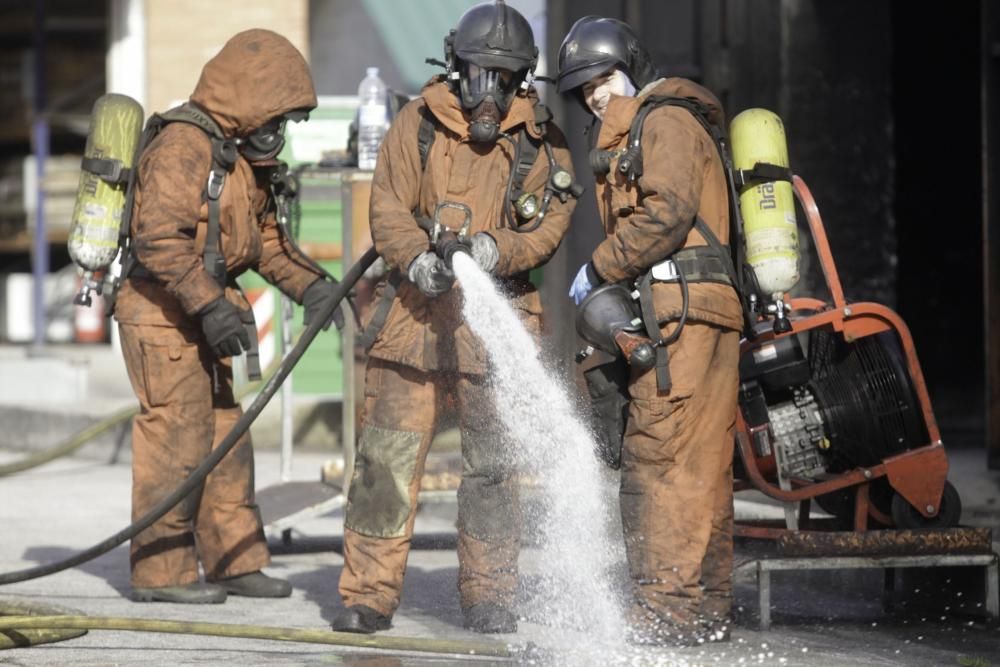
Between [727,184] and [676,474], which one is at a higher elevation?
[727,184]

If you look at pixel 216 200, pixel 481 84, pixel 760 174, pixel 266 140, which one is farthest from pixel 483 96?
pixel 216 200

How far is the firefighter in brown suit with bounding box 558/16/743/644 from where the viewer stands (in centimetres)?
589

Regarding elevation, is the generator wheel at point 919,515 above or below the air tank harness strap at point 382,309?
below

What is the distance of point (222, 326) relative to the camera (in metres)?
6.58

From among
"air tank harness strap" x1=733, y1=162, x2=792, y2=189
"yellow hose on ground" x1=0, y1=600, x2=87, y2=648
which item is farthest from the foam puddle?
"yellow hose on ground" x1=0, y1=600, x2=87, y2=648

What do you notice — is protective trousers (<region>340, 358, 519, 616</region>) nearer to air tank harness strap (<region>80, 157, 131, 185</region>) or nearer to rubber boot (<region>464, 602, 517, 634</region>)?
rubber boot (<region>464, 602, 517, 634</region>)

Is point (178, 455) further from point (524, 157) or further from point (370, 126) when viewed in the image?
point (370, 126)

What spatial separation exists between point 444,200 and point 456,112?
0.29 metres

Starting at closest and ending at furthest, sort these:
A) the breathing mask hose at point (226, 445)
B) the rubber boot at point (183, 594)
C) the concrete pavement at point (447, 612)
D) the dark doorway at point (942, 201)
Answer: the concrete pavement at point (447, 612)
the breathing mask hose at point (226, 445)
the rubber boot at point (183, 594)
the dark doorway at point (942, 201)

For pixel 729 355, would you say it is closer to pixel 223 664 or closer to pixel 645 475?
pixel 645 475

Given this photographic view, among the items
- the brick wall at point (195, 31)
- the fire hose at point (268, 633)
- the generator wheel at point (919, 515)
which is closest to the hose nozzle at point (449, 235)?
the fire hose at point (268, 633)

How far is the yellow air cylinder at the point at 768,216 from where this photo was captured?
6.16 meters

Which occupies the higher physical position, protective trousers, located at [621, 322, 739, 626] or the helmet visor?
the helmet visor

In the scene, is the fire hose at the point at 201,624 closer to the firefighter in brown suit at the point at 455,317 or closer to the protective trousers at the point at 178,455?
the protective trousers at the point at 178,455
